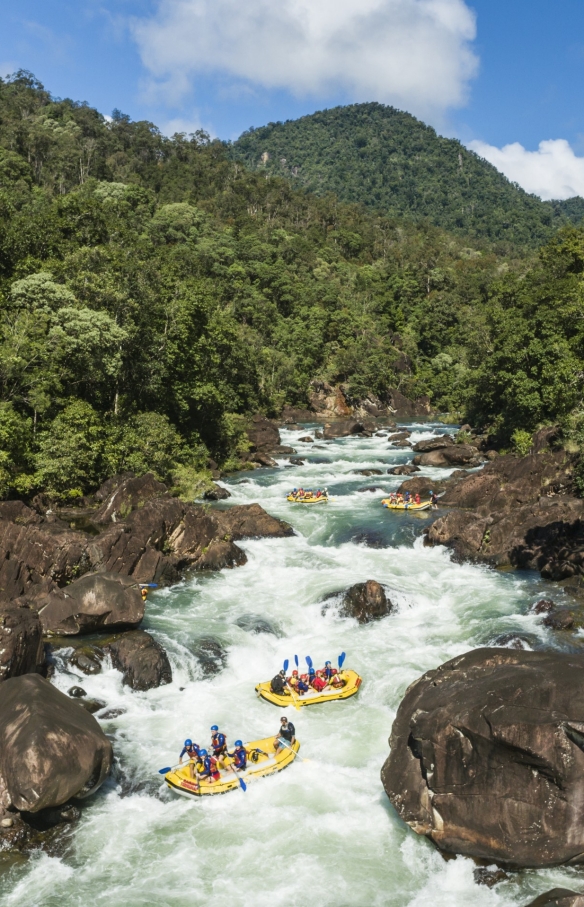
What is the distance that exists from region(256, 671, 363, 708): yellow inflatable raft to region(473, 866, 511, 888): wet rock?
596cm

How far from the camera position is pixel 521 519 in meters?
25.8

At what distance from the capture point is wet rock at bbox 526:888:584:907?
357 inches

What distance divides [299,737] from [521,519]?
14.4 m

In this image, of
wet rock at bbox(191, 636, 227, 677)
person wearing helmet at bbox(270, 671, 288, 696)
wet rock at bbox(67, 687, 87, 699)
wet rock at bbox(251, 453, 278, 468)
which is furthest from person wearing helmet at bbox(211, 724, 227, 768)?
wet rock at bbox(251, 453, 278, 468)

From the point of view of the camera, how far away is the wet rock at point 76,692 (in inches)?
641

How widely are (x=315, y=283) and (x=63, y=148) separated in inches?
1536

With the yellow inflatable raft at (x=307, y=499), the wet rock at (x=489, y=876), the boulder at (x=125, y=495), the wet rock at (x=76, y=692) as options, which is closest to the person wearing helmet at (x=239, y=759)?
the wet rock at (x=76, y=692)

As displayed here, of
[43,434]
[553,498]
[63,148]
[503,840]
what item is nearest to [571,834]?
[503,840]

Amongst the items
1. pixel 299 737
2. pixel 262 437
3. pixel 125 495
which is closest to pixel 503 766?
pixel 299 737

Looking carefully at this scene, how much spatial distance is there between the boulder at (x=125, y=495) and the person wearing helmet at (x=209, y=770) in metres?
14.7

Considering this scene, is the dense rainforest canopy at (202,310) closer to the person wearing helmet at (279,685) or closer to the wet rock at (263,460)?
the wet rock at (263,460)

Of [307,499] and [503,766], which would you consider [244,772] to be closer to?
[503,766]

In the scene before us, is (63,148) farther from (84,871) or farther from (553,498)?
(84,871)

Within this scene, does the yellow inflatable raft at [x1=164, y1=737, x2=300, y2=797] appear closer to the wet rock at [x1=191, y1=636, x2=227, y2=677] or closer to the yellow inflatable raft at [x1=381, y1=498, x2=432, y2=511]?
the wet rock at [x1=191, y1=636, x2=227, y2=677]
